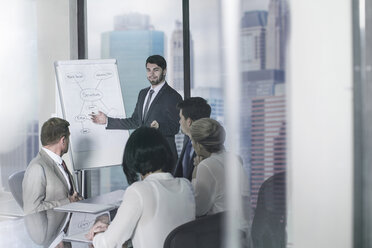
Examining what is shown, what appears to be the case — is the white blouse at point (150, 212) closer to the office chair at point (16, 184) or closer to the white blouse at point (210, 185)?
the white blouse at point (210, 185)

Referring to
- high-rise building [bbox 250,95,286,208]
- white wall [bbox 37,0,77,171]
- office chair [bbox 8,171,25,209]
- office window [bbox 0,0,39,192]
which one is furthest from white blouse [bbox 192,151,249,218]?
office window [bbox 0,0,39,192]

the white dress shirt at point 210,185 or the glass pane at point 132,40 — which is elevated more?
the glass pane at point 132,40

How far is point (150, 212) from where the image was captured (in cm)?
135

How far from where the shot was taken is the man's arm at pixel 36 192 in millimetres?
2056

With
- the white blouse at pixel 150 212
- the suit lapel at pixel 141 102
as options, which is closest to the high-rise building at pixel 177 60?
the suit lapel at pixel 141 102

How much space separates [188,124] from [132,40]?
118cm

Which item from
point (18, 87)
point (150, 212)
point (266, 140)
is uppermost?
point (18, 87)

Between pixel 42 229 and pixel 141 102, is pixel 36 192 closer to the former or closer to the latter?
pixel 42 229

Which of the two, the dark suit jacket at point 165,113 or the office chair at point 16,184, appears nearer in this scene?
A: the office chair at point 16,184

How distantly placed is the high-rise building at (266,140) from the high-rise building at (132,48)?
2387 millimetres

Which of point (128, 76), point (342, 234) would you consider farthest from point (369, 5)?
point (128, 76)

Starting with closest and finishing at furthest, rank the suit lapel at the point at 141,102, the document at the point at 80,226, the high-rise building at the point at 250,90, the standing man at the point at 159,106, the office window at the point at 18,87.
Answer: the high-rise building at the point at 250,90
the document at the point at 80,226
the standing man at the point at 159,106
the suit lapel at the point at 141,102
the office window at the point at 18,87

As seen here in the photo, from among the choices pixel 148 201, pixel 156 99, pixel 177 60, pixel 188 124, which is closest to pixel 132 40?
pixel 177 60

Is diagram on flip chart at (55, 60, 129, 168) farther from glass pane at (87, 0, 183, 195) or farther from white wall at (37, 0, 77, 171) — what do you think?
white wall at (37, 0, 77, 171)
